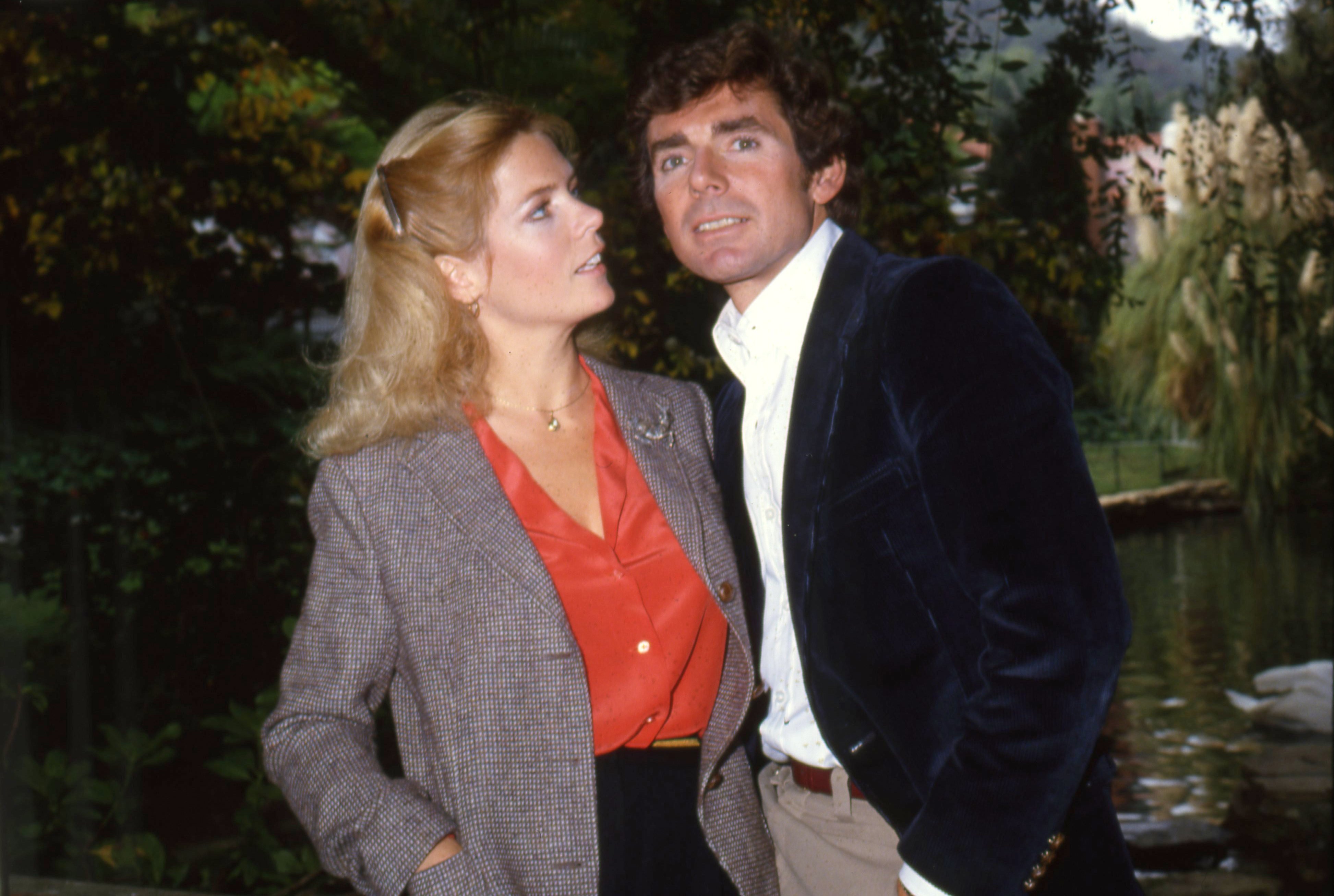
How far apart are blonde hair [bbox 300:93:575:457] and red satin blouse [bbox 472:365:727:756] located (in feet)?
0.51

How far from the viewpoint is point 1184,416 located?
43.0ft

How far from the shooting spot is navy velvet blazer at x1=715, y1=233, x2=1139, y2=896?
1.31m

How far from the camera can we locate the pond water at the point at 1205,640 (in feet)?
24.3

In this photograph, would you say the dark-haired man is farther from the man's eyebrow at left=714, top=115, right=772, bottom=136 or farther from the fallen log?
the fallen log

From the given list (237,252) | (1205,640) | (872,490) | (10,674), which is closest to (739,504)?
(872,490)

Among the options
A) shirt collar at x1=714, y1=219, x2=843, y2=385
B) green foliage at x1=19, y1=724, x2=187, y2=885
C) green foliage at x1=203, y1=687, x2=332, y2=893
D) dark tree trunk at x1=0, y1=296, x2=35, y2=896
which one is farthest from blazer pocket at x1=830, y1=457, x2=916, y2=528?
green foliage at x1=19, y1=724, x2=187, y2=885

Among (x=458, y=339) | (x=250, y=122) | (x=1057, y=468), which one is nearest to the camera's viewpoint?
(x=1057, y=468)

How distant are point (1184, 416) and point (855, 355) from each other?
1285cm

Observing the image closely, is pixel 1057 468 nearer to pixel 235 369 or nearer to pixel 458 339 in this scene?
pixel 458 339

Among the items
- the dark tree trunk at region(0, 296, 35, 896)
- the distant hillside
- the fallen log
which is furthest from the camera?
the fallen log

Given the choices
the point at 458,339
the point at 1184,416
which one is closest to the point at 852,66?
the point at 458,339

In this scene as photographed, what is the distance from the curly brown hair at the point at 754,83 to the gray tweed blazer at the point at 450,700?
704mm

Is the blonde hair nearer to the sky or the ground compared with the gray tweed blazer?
nearer to the sky

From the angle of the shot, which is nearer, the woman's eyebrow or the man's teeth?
the man's teeth
